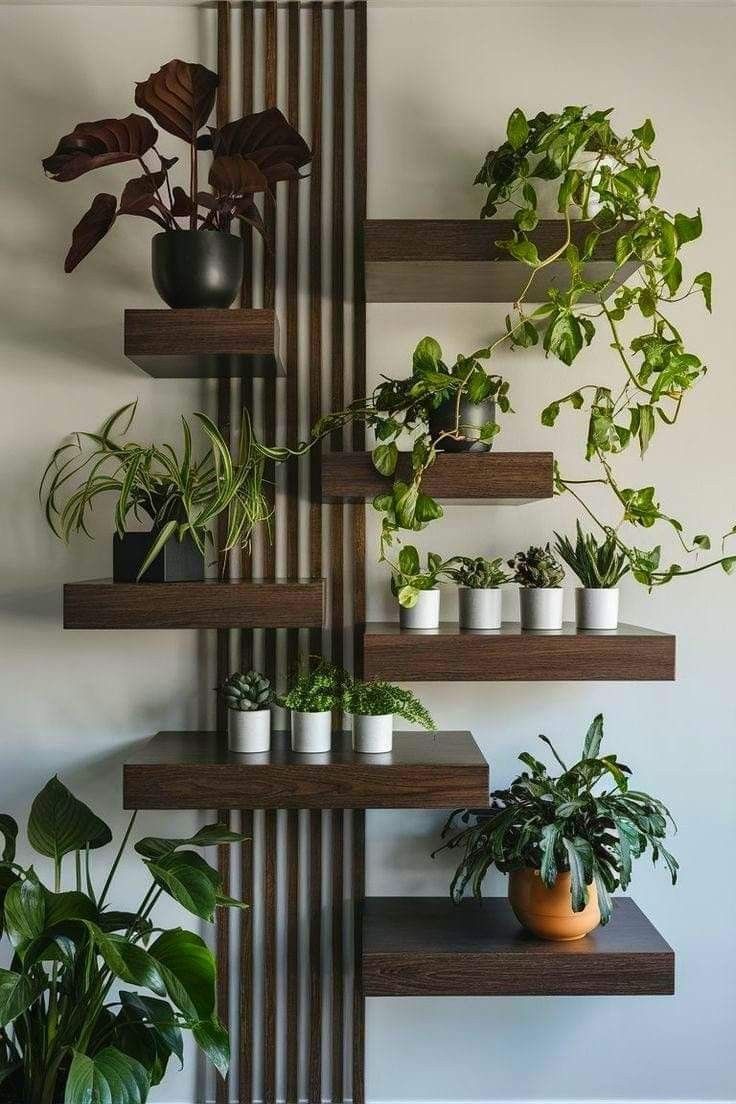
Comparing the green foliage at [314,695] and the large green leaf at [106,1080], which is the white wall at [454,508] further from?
the large green leaf at [106,1080]

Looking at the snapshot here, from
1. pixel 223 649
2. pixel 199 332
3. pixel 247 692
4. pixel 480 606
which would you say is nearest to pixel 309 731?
pixel 247 692

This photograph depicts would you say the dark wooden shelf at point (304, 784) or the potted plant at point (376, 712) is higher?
the potted plant at point (376, 712)

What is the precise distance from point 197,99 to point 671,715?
5.42 feet

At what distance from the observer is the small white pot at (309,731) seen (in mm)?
2154

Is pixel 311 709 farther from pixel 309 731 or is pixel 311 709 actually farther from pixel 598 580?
pixel 598 580

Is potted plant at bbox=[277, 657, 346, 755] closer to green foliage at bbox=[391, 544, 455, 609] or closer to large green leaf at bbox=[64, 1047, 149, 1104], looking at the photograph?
green foliage at bbox=[391, 544, 455, 609]

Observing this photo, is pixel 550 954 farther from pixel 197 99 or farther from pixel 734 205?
pixel 197 99

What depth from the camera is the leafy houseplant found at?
182cm

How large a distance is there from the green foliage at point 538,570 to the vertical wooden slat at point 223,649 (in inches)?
25.5

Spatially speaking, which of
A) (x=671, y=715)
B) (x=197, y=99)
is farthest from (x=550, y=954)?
(x=197, y=99)

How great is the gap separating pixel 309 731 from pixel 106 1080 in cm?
73

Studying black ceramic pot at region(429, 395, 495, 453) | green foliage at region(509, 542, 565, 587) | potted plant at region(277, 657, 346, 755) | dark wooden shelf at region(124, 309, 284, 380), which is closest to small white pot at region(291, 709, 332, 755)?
potted plant at region(277, 657, 346, 755)

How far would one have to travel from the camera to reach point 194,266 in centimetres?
206

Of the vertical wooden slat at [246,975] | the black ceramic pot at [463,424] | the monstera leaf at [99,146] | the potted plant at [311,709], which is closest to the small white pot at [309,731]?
the potted plant at [311,709]
